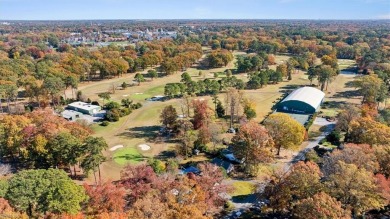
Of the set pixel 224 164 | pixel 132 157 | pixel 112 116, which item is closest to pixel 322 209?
pixel 224 164

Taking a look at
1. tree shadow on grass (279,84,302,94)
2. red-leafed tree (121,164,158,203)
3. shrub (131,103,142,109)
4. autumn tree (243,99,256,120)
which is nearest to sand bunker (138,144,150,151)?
red-leafed tree (121,164,158,203)

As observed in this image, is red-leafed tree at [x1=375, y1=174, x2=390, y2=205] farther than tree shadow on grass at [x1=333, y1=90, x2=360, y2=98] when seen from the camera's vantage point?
No

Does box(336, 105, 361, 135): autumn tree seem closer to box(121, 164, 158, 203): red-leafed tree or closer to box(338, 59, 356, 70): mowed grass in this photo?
box(121, 164, 158, 203): red-leafed tree

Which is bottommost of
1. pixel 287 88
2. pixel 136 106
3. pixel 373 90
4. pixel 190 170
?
pixel 190 170

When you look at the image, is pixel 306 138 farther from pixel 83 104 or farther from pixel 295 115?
pixel 83 104

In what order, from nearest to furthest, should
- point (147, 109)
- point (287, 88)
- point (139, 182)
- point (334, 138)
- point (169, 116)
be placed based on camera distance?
point (139, 182) < point (334, 138) < point (169, 116) < point (147, 109) < point (287, 88)

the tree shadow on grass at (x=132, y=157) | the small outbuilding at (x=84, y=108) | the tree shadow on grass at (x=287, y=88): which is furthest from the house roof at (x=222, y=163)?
the tree shadow on grass at (x=287, y=88)

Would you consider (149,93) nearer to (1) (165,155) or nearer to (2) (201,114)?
(2) (201,114)
